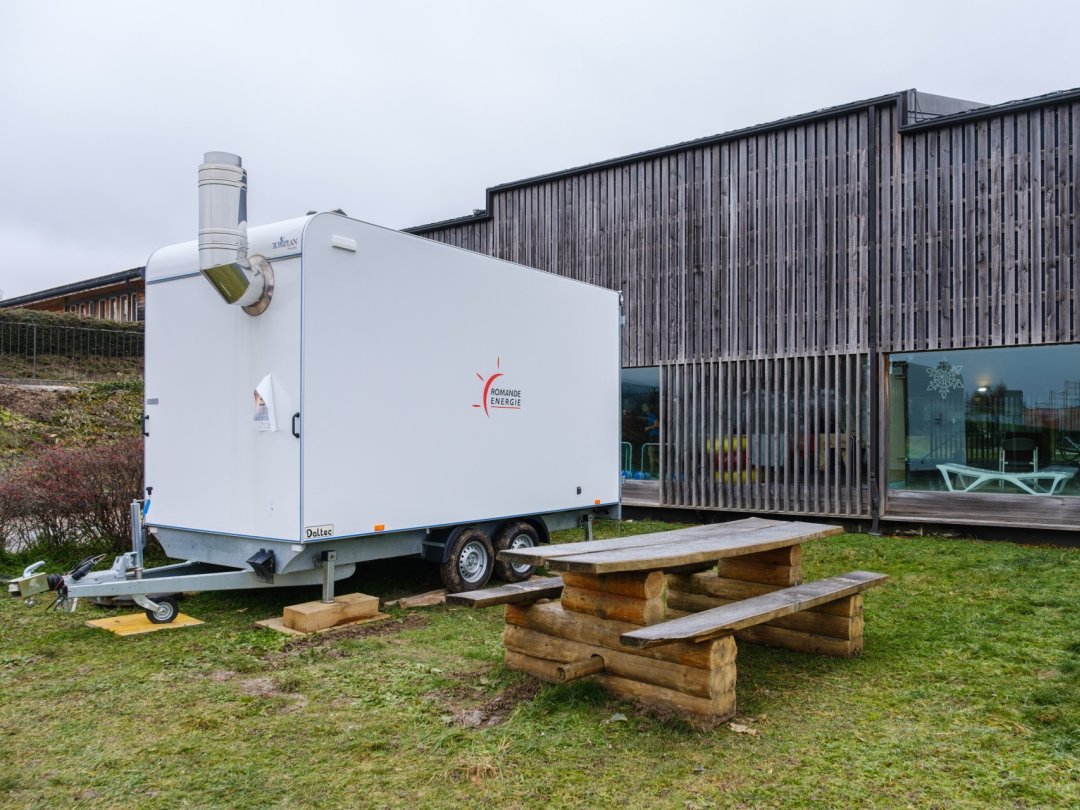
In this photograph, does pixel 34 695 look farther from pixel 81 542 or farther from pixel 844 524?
pixel 844 524

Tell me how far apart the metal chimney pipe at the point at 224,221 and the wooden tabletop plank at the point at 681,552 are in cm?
318

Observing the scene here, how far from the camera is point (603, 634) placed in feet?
15.5

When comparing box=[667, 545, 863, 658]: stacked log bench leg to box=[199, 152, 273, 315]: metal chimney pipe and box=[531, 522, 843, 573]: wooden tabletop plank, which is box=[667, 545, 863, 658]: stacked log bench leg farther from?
box=[199, 152, 273, 315]: metal chimney pipe

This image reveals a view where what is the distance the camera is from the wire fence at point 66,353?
20.2 m

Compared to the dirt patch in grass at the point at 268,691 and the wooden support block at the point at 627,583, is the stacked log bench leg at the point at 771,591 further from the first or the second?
the dirt patch in grass at the point at 268,691

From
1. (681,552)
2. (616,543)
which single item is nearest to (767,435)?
(616,543)

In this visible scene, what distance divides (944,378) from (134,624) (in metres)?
10.4

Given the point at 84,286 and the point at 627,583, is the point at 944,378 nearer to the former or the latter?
the point at 627,583

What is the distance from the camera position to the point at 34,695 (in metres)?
4.80

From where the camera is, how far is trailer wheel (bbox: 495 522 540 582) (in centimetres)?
816

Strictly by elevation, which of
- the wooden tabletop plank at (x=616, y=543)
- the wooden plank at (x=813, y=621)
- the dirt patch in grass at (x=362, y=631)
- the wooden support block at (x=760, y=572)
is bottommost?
the dirt patch in grass at (x=362, y=631)

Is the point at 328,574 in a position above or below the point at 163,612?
above

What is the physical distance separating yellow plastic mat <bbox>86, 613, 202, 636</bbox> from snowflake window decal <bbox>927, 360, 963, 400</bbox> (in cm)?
985

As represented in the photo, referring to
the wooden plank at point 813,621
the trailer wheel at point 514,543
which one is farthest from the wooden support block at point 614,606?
the trailer wheel at point 514,543
